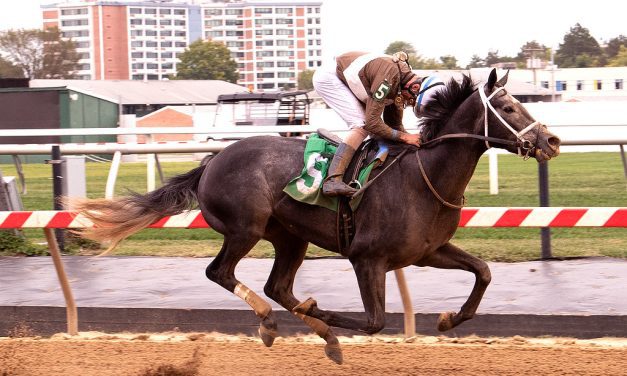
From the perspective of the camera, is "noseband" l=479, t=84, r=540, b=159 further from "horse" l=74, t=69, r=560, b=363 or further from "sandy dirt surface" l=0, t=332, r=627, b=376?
"sandy dirt surface" l=0, t=332, r=627, b=376

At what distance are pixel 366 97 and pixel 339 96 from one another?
0.70ft

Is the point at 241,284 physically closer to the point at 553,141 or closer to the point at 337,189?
the point at 337,189

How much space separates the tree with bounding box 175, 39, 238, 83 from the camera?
104812mm

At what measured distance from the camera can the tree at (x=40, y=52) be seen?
82062mm

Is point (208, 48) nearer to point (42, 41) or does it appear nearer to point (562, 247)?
point (42, 41)

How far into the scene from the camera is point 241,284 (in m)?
6.55

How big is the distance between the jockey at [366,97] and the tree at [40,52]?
7848cm

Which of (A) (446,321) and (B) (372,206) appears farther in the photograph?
(A) (446,321)

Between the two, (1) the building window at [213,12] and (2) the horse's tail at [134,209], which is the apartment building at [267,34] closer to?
(1) the building window at [213,12]

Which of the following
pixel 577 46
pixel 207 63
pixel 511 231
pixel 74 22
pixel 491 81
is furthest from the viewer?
pixel 74 22

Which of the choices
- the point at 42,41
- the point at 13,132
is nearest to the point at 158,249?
the point at 13,132

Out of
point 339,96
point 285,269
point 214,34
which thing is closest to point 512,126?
point 339,96

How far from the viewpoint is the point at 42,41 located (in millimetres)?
84625

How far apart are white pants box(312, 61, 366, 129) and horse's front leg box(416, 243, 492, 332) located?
3.18ft
